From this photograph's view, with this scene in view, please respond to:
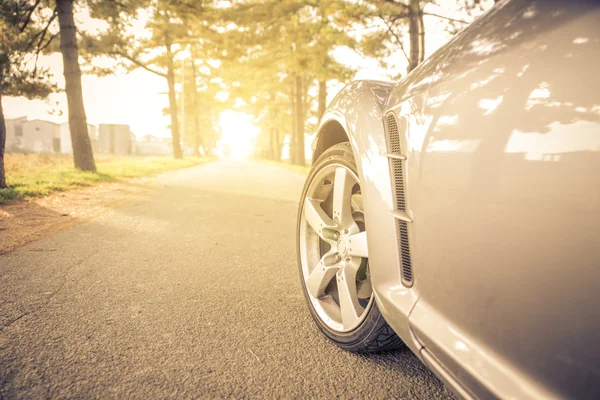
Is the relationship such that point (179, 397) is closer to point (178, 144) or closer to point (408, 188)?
point (408, 188)

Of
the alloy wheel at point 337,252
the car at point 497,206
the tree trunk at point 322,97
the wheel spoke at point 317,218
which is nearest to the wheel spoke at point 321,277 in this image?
the alloy wheel at point 337,252

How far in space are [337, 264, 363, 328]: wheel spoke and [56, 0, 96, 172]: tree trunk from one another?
10374mm

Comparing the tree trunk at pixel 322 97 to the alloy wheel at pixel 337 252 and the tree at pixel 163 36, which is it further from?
the alloy wheel at pixel 337 252

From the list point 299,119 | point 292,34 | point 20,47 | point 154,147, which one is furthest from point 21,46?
point 154,147

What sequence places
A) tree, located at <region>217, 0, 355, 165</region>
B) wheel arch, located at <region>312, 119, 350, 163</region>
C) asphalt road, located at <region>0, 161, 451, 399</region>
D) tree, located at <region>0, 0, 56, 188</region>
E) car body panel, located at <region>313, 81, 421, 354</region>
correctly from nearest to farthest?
car body panel, located at <region>313, 81, 421, 354</region> < asphalt road, located at <region>0, 161, 451, 399</region> < wheel arch, located at <region>312, 119, 350, 163</region> < tree, located at <region>0, 0, 56, 188</region> < tree, located at <region>217, 0, 355, 165</region>

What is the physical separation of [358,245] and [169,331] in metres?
1.06

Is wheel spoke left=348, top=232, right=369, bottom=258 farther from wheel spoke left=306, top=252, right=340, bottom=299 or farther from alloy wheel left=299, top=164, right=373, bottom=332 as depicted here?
wheel spoke left=306, top=252, right=340, bottom=299

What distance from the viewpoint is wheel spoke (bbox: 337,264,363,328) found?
5.01 ft

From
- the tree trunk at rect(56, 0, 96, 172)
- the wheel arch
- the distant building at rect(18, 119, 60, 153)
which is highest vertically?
the distant building at rect(18, 119, 60, 153)

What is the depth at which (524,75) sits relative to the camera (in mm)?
795

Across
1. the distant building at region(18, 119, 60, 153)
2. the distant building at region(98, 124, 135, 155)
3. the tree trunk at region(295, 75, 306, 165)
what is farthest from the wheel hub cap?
the distant building at region(18, 119, 60, 153)

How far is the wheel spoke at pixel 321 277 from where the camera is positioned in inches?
68.2

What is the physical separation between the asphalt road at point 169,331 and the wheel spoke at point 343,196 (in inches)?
24.1

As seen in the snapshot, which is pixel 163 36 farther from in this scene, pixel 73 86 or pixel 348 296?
pixel 348 296
